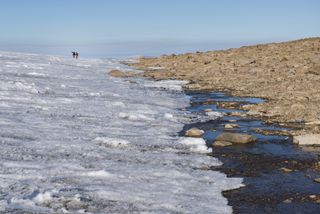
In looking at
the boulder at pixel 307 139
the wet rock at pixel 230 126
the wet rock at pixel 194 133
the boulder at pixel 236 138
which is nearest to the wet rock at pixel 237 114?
the wet rock at pixel 230 126

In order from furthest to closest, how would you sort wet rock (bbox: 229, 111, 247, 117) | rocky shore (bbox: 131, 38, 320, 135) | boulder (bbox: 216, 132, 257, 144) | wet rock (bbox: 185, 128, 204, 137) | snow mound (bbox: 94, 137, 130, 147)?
wet rock (bbox: 229, 111, 247, 117)
rocky shore (bbox: 131, 38, 320, 135)
wet rock (bbox: 185, 128, 204, 137)
boulder (bbox: 216, 132, 257, 144)
snow mound (bbox: 94, 137, 130, 147)

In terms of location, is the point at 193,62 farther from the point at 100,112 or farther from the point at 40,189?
the point at 40,189

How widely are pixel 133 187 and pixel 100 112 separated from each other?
35.3 ft

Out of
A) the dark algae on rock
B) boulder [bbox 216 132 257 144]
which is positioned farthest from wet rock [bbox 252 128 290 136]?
boulder [bbox 216 132 257 144]

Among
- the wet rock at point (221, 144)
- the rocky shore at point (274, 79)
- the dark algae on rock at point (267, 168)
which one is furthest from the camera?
the rocky shore at point (274, 79)

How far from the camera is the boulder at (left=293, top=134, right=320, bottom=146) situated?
15.4 meters

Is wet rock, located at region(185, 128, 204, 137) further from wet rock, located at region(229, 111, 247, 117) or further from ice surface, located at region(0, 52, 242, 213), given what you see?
wet rock, located at region(229, 111, 247, 117)

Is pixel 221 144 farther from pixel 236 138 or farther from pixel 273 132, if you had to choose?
pixel 273 132

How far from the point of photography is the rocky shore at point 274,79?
69.5 ft

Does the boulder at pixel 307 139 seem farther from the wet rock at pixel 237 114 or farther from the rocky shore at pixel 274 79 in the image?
the wet rock at pixel 237 114

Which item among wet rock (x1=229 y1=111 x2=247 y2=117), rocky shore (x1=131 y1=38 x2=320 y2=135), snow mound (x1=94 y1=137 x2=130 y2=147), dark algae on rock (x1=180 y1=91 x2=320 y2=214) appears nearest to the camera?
dark algae on rock (x1=180 y1=91 x2=320 y2=214)

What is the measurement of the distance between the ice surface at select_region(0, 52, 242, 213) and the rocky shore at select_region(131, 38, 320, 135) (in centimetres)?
419

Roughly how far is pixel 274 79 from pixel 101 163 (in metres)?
27.2

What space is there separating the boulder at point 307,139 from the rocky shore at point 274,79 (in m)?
1.26
